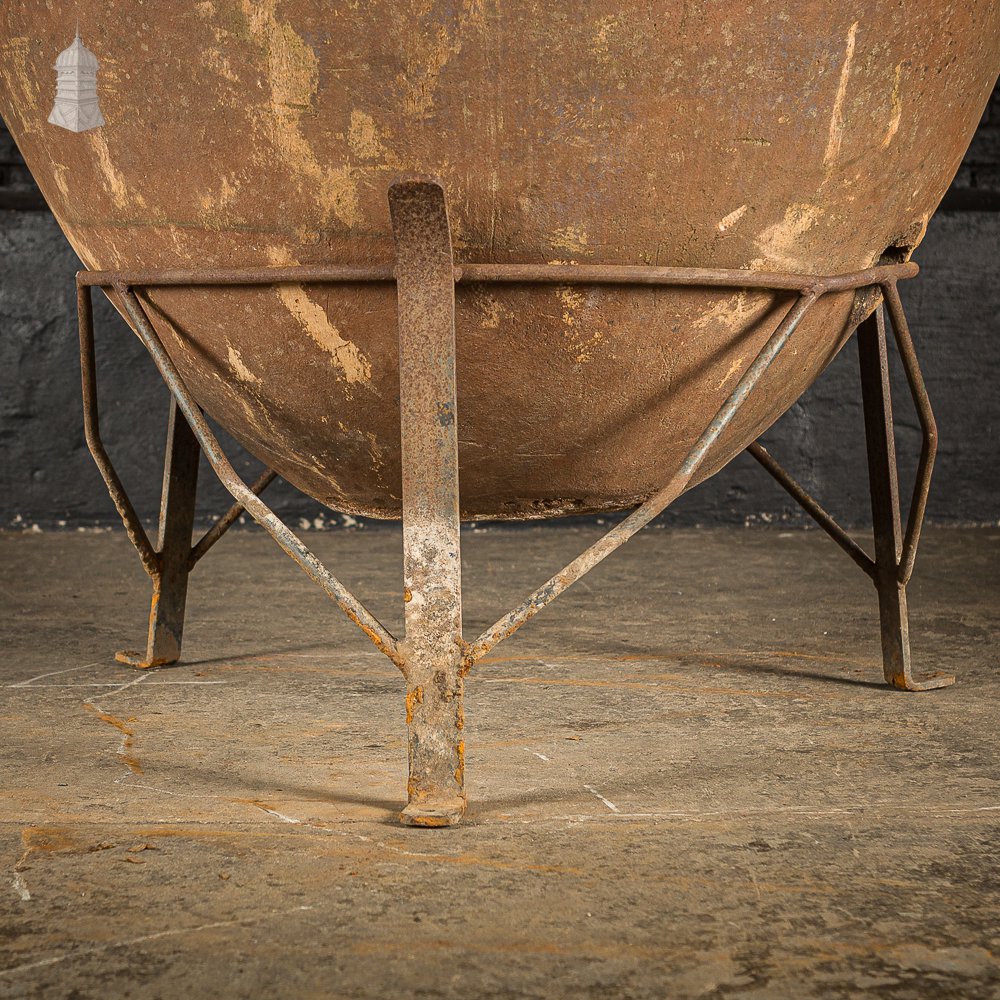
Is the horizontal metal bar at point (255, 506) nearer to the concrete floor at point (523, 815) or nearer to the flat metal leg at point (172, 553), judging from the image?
the concrete floor at point (523, 815)

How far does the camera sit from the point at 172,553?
2508mm

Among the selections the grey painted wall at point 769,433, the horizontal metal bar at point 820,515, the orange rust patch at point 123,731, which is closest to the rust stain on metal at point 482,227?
the orange rust patch at point 123,731

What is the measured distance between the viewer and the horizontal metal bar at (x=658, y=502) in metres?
1.63

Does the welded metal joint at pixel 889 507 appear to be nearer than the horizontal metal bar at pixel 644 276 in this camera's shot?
No

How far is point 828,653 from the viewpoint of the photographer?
2.64 metres

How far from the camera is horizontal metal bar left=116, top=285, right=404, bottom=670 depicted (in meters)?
1.63

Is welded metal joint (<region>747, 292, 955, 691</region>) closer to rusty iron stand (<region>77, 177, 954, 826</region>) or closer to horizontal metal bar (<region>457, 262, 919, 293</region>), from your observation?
rusty iron stand (<region>77, 177, 954, 826</region>)

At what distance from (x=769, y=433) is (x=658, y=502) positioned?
3034mm

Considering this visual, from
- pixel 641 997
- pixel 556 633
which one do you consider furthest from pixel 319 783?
pixel 556 633

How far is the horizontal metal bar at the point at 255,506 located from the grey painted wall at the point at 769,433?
8.46 ft

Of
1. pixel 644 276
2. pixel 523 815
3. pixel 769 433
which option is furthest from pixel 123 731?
pixel 769 433

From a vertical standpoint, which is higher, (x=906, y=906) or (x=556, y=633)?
(x=556, y=633)

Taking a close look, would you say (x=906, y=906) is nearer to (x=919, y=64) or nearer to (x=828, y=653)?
(x=919, y=64)

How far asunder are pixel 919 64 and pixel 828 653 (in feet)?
4.23
